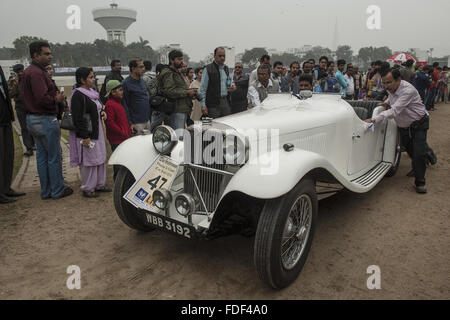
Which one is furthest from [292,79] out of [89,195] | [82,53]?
[82,53]

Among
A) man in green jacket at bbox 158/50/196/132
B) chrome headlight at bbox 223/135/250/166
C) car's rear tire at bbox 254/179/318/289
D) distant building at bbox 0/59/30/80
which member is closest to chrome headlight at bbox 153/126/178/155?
chrome headlight at bbox 223/135/250/166

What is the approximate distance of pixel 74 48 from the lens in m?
70.2

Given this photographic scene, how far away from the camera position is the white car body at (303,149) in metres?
2.37

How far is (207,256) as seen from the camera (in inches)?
118

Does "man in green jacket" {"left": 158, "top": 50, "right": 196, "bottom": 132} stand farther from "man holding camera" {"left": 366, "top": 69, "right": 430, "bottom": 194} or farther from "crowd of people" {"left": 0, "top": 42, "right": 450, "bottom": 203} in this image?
"man holding camera" {"left": 366, "top": 69, "right": 430, "bottom": 194}

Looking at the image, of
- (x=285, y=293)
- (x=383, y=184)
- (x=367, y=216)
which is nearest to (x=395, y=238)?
(x=367, y=216)

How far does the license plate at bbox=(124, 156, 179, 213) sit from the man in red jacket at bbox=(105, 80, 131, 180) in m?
1.70

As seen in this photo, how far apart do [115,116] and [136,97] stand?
2.13 ft

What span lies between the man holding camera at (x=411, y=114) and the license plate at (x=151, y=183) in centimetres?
309

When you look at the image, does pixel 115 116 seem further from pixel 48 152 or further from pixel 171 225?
pixel 171 225

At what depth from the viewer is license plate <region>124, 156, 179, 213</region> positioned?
9.16 ft

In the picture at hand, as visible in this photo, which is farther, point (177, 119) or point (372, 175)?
point (177, 119)

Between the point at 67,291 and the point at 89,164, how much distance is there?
7.19ft
